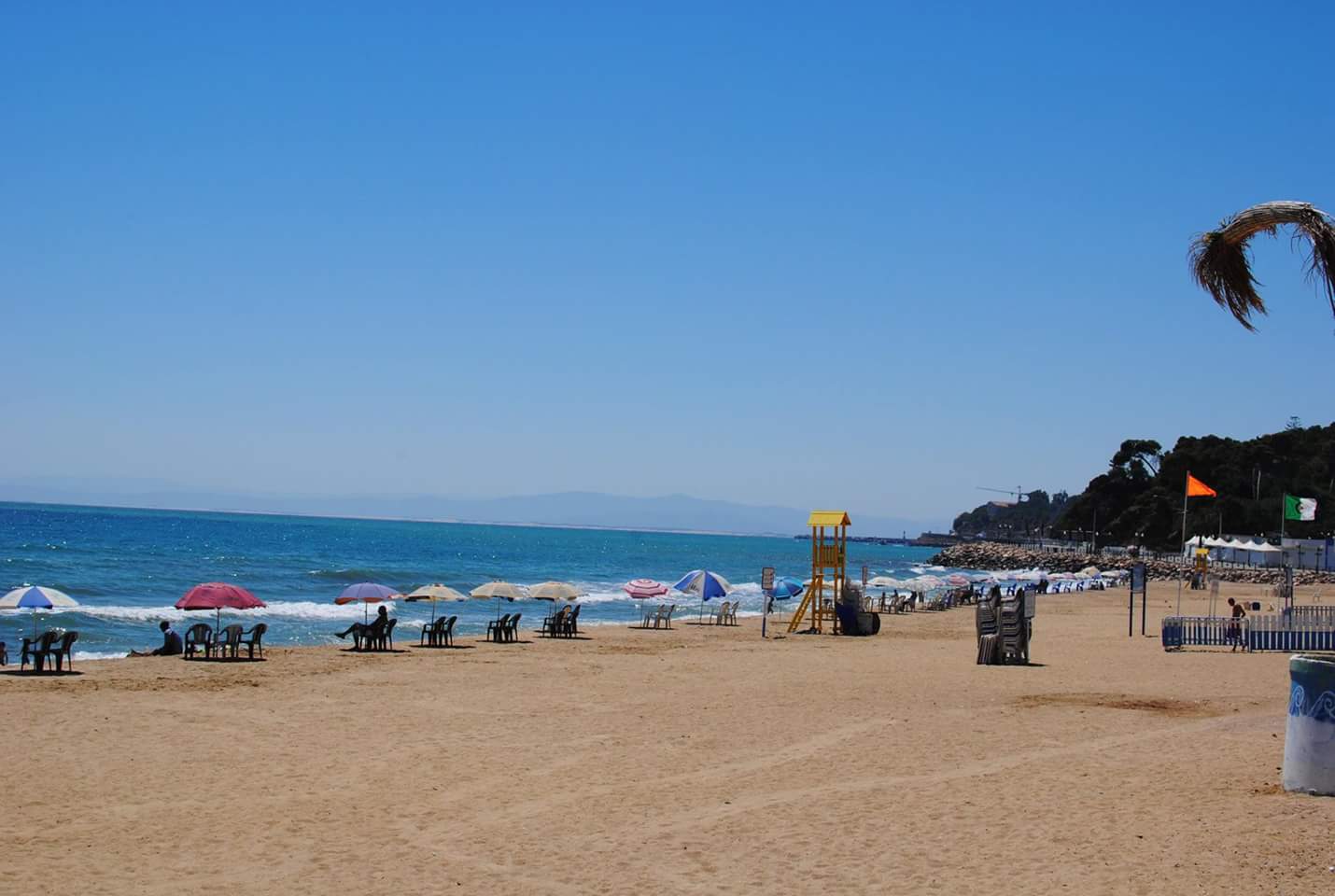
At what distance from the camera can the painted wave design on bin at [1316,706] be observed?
30.0 ft

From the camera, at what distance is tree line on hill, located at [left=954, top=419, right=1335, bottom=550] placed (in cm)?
9556

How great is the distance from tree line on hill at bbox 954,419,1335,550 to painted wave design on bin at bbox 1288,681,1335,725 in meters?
88.3

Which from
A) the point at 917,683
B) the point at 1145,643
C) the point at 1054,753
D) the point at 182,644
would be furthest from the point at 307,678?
the point at 1145,643

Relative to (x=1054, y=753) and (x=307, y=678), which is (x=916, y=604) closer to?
(x=307, y=678)

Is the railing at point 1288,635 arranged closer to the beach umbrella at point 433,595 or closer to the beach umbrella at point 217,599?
the beach umbrella at point 433,595

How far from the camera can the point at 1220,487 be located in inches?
3885

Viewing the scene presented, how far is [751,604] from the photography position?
160ft

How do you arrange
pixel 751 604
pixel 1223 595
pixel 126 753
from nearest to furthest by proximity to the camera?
pixel 126 753, pixel 751 604, pixel 1223 595

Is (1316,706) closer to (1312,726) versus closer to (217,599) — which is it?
(1312,726)

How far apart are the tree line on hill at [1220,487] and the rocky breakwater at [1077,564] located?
4.59 m

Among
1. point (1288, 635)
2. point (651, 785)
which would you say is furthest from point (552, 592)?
point (651, 785)

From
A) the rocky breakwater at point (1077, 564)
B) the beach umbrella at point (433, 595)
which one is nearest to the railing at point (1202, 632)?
the rocky breakwater at point (1077, 564)

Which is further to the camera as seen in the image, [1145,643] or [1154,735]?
[1145,643]

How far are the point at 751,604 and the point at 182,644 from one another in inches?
1135
